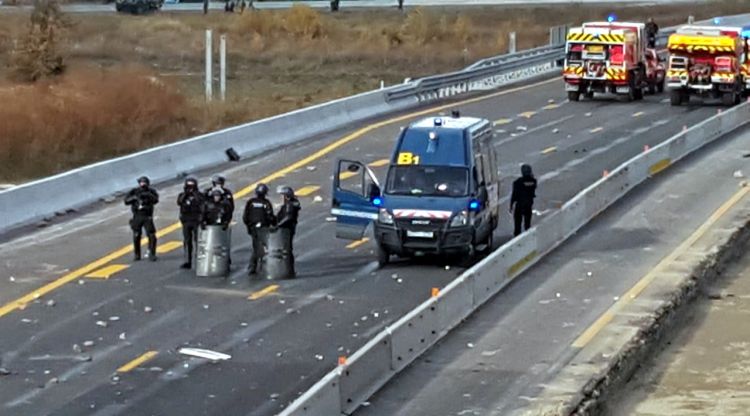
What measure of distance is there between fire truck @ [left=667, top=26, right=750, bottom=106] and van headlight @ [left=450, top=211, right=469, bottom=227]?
79.4 ft

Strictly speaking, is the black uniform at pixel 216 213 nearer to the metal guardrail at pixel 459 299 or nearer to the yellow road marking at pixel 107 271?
the yellow road marking at pixel 107 271

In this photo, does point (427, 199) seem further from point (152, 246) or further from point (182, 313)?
point (182, 313)

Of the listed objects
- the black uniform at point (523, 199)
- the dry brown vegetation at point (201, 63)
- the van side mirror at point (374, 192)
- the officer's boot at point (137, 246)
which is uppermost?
the van side mirror at point (374, 192)

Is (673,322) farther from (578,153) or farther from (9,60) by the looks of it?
(9,60)

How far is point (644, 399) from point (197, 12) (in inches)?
3206

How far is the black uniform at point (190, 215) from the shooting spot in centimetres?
2516

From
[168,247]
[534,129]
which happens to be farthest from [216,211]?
[534,129]

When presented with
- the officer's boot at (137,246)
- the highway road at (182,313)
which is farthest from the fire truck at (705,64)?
the officer's boot at (137,246)

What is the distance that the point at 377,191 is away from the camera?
83.9 feet

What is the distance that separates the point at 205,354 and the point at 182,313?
226cm

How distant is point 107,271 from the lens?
24906 mm

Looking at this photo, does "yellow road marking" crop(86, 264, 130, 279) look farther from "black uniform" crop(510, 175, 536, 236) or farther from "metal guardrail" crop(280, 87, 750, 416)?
"black uniform" crop(510, 175, 536, 236)

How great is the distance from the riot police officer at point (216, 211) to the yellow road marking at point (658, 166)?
45.2ft

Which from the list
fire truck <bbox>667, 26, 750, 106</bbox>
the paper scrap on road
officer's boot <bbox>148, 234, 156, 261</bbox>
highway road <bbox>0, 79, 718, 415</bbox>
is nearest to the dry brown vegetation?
highway road <bbox>0, 79, 718, 415</bbox>
